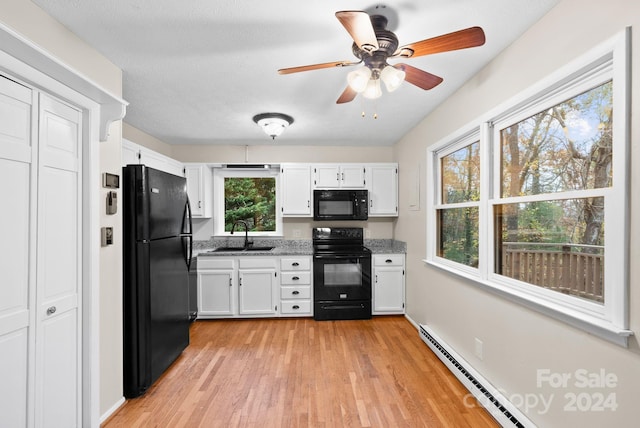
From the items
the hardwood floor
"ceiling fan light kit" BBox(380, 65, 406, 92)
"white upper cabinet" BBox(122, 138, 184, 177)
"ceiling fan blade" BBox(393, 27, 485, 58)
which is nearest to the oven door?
the hardwood floor

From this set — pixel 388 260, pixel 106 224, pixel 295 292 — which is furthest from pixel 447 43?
pixel 295 292

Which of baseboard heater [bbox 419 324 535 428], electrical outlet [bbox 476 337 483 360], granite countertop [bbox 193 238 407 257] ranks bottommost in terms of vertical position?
baseboard heater [bbox 419 324 535 428]

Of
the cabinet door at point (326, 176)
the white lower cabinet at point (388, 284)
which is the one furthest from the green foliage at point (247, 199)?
the white lower cabinet at point (388, 284)

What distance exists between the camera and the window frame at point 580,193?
1.13m

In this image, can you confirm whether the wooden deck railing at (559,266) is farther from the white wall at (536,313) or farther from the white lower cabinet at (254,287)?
the white lower cabinet at (254,287)

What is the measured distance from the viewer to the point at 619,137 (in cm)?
115

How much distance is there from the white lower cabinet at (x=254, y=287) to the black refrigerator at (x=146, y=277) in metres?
1.12

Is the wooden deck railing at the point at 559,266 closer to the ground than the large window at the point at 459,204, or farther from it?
closer to the ground

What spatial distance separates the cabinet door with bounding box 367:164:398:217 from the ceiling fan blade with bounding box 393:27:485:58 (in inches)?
101

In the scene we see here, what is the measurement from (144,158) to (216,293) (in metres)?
1.75

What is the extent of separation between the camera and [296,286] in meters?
3.66

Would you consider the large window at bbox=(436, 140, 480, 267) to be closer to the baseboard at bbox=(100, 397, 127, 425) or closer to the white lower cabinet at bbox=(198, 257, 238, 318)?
the white lower cabinet at bbox=(198, 257, 238, 318)

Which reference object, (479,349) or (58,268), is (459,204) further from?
(58,268)

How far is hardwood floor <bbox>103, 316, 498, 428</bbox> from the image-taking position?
1860 mm
